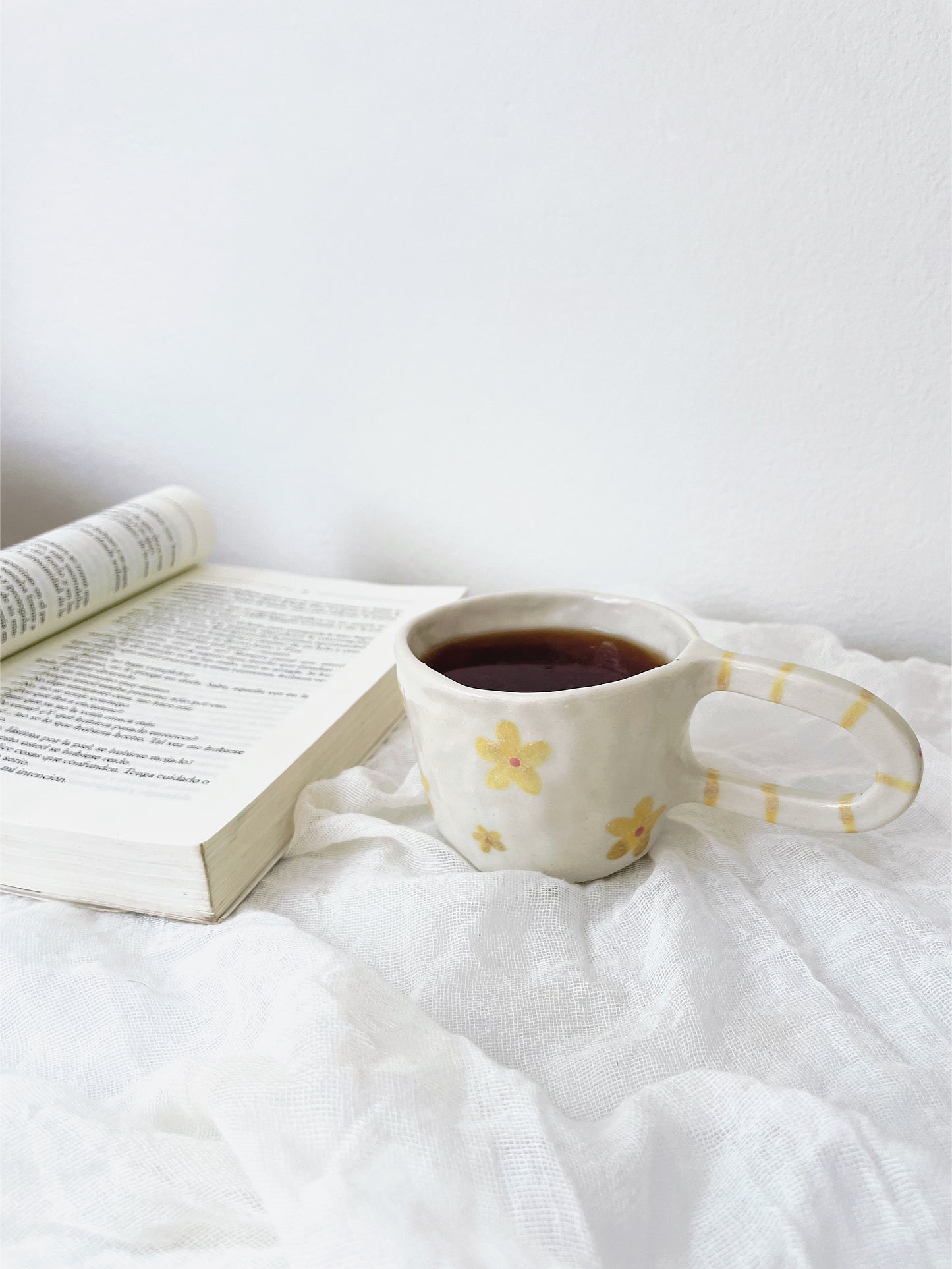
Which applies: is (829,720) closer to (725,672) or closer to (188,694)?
(725,672)

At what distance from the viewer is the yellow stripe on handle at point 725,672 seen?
1.19 feet

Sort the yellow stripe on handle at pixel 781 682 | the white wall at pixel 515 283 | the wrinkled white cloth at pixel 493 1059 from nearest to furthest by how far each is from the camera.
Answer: the wrinkled white cloth at pixel 493 1059 < the yellow stripe on handle at pixel 781 682 < the white wall at pixel 515 283

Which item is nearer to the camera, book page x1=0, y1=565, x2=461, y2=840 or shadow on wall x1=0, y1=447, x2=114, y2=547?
book page x1=0, y1=565, x2=461, y2=840

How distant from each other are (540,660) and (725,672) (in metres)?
0.08

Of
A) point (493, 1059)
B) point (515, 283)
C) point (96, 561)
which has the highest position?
point (515, 283)

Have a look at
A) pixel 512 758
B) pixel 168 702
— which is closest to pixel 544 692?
pixel 512 758

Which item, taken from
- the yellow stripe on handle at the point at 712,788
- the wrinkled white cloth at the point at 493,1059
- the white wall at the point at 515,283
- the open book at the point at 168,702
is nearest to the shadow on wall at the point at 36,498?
the white wall at the point at 515,283

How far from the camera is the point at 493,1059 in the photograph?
31 cm

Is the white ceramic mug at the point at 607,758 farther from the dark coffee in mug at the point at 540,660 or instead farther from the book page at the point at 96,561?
the book page at the point at 96,561

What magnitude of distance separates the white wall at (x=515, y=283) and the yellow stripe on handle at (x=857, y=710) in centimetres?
25

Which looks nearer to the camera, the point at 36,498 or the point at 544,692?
the point at 544,692

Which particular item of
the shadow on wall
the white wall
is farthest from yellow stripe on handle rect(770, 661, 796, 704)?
the shadow on wall

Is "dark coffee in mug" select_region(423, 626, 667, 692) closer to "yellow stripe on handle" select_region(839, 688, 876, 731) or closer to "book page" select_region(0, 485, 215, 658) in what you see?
"yellow stripe on handle" select_region(839, 688, 876, 731)

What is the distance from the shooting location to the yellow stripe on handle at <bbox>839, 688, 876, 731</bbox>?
34 cm
